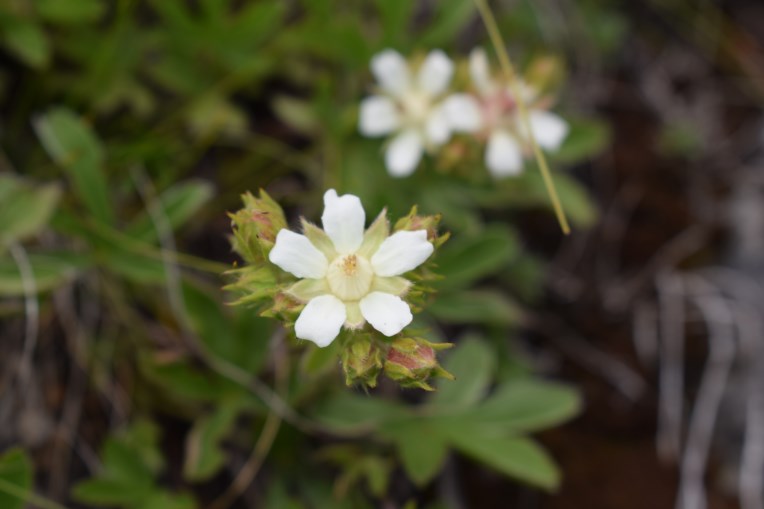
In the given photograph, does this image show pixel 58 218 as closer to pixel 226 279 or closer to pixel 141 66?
pixel 226 279

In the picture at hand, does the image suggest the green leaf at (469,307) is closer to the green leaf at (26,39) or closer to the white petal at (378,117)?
the white petal at (378,117)

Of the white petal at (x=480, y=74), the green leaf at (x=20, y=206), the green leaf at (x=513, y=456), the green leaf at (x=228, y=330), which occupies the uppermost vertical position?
the white petal at (x=480, y=74)

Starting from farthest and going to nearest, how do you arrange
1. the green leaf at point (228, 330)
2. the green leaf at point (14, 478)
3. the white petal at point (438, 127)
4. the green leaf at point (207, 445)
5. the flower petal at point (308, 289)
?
the white petal at point (438, 127), the green leaf at point (228, 330), the green leaf at point (207, 445), the green leaf at point (14, 478), the flower petal at point (308, 289)

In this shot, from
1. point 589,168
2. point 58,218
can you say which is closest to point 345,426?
point 58,218

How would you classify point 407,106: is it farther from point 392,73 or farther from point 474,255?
point 474,255

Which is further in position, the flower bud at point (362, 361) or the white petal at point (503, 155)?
the white petal at point (503, 155)

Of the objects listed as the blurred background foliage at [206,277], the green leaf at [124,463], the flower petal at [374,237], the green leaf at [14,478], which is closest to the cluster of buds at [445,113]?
the blurred background foliage at [206,277]
